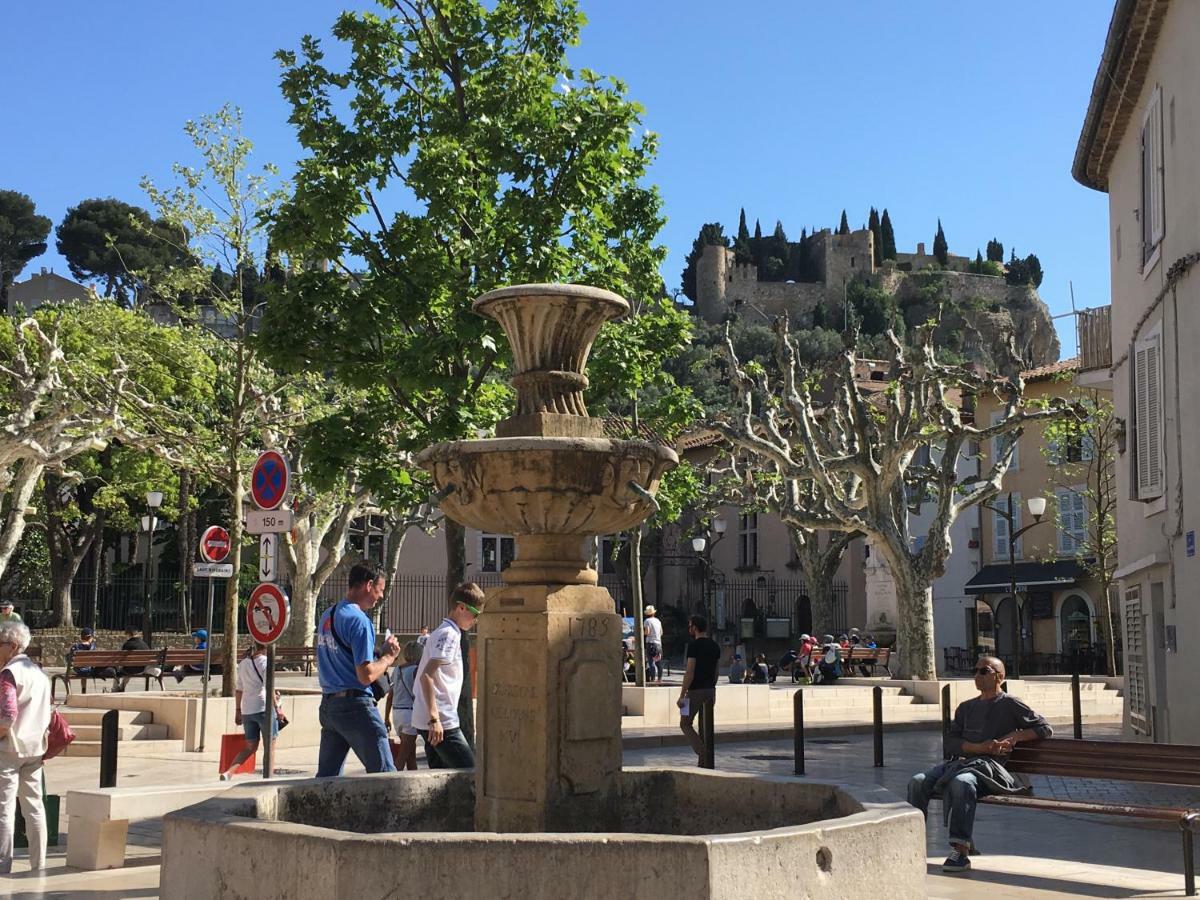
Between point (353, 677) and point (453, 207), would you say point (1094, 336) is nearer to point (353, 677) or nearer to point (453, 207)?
point (453, 207)

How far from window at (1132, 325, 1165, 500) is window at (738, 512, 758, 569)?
36.2 m

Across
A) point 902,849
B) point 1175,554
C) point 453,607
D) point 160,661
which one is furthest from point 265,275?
point 902,849

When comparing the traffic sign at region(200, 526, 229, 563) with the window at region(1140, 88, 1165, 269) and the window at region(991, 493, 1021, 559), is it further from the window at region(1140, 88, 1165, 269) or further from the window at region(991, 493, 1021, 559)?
the window at region(991, 493, 1021, 559)

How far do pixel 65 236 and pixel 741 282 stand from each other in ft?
227

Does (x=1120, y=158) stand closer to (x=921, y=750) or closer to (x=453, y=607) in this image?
(x=921, y=750)

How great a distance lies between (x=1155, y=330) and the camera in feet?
54.6

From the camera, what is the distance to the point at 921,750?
59.2 ft

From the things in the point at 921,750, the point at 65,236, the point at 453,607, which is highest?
the point at 65,236

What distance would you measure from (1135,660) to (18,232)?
9413cm

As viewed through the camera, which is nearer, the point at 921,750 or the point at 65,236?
the point at 921,750

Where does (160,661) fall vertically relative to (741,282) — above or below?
below

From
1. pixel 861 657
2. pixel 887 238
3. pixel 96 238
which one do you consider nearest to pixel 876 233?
pixel 887 238

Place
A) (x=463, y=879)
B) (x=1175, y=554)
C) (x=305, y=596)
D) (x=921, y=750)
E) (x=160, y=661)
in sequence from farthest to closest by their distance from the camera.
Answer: (x=305, y=596) < (x=160, y=661) < (x=921, y=750) < (x=1175, y=554) < (x=463, y=879)

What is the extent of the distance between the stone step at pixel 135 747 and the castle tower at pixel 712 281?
407ft
